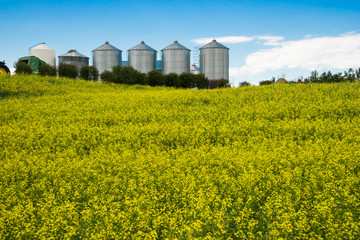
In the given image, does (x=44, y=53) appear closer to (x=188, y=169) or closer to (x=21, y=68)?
(x=21, y=68)

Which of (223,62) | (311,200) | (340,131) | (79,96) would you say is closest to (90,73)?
(79,96)

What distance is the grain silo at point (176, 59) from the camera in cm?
5431

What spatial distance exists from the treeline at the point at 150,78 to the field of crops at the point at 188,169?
16.3 m

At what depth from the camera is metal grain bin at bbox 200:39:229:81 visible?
55.0 m

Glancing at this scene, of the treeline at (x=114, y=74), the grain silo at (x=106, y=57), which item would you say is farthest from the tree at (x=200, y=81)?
Answer: the grain silo at (x=106, y=57)

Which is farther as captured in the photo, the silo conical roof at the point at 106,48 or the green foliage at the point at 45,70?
the silo conical roof at the point at 106,48

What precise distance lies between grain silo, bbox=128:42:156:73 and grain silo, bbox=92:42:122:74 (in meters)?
2.85

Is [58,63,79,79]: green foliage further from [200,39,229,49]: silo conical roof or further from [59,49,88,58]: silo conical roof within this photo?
[200,39,229,49]: silo conical roof

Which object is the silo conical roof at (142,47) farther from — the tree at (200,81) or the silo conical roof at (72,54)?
the tree at (200,81)

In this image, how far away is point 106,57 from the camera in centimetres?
5616

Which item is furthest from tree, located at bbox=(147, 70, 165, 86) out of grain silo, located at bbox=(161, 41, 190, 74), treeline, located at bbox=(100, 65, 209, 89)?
grain silo, located at bbox=(161, 41, 190, 74)

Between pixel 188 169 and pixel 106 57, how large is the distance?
5216 cm

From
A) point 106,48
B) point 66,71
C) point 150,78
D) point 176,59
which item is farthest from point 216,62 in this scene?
point 66,71

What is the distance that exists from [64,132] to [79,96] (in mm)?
12662
